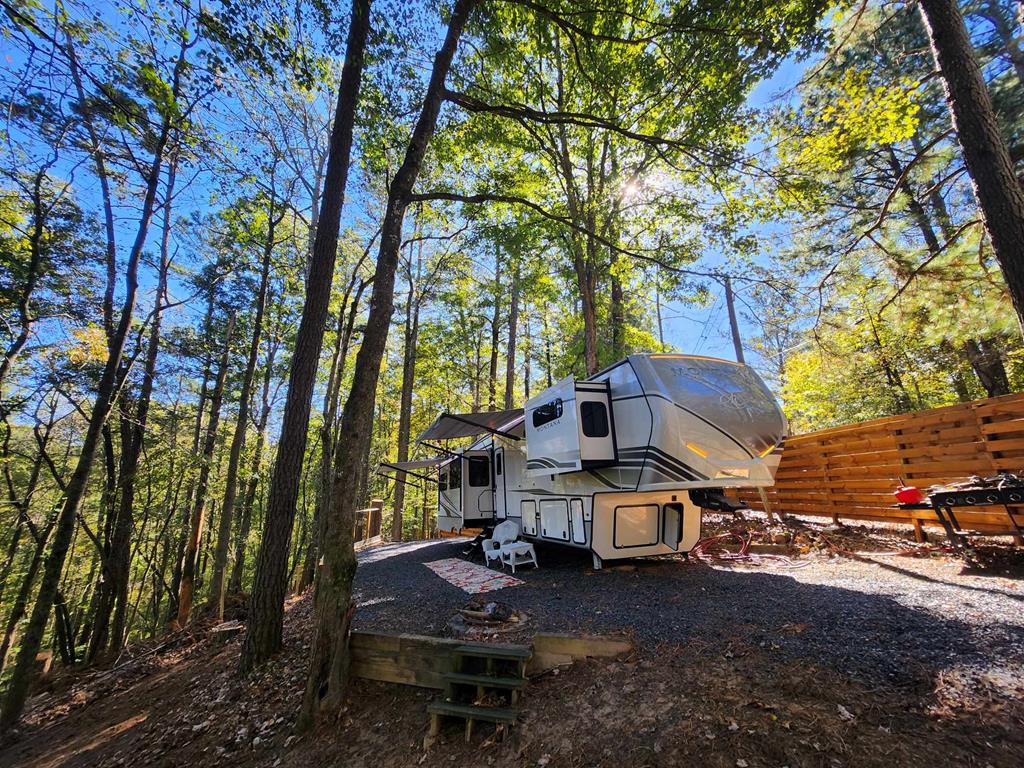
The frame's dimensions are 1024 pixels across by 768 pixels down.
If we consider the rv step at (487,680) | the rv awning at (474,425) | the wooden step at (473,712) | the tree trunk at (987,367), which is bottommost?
the wooden step at (473,712)

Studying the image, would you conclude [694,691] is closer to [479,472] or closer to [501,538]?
[501,538]

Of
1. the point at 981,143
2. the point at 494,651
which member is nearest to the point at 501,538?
the point at 494,651

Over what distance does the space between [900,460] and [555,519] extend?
17.5 ft

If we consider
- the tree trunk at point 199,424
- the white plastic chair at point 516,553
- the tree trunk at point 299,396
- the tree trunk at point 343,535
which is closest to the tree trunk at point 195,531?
the tree trunk at point 199,424

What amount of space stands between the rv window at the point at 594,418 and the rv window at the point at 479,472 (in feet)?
16.3

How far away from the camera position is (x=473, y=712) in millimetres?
2816

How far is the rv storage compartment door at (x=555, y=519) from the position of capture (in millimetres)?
6395

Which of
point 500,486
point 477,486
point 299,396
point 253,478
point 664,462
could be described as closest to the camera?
point 299,396

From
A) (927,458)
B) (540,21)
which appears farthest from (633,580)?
(540,21)

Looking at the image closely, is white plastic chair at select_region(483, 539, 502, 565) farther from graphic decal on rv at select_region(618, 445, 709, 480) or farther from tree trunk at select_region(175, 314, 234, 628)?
tree trunk at select_region(175, 314, 234, 628)

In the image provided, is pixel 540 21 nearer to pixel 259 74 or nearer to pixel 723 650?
pixel 259 74

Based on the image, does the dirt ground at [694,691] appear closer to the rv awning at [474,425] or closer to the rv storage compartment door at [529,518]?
the rv storage compartment door at [529,518]

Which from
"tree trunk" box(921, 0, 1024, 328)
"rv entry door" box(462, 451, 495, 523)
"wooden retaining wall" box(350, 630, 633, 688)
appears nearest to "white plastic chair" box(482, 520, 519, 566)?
"rv entry door" box(462, 451, 495, 523)

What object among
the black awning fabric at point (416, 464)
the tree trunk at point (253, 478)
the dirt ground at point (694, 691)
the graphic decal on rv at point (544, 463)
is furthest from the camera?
the tree trunk at point (253, 478)
